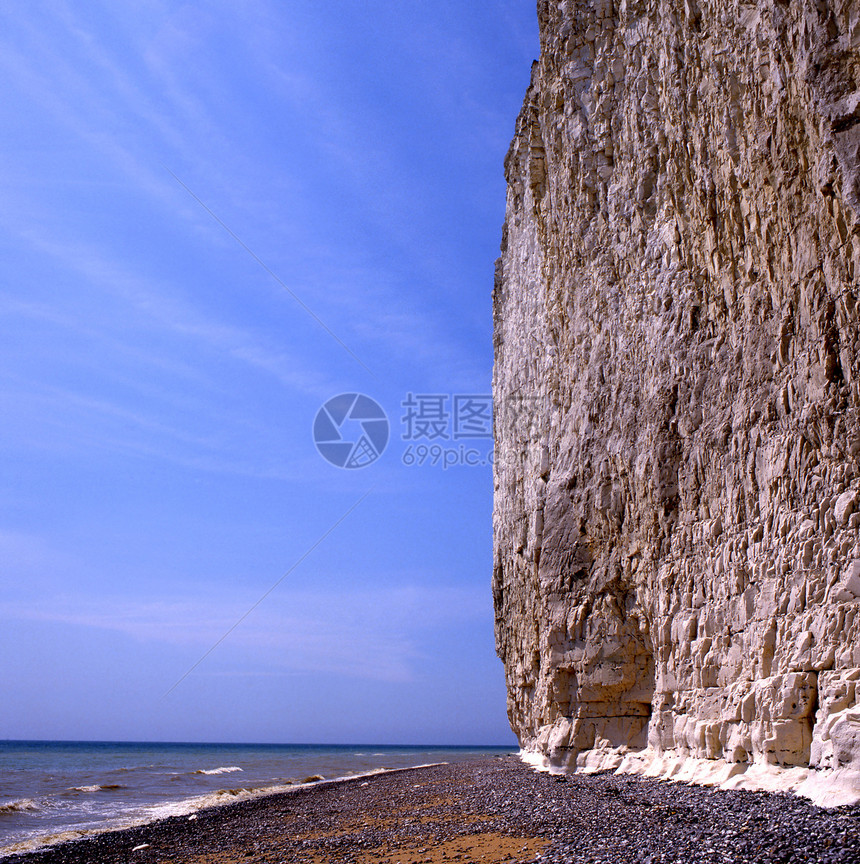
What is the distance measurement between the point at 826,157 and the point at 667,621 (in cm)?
832

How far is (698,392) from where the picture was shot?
12.5 metres

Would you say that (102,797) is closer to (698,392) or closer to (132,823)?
(132,823)

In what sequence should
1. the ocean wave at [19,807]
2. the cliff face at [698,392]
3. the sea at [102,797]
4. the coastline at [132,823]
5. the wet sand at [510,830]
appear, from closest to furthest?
the wet sand at [510,830] → the cliff face at [698,392] → the coastline at [132,823] → the sea at [102,797] → the ocean wave at [19,807]

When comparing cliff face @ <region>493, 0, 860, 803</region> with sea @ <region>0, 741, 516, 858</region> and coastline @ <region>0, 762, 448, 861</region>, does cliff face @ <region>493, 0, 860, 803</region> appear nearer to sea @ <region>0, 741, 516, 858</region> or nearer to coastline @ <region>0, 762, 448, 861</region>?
coastline @ <region>0, 762, 448, 861</region>

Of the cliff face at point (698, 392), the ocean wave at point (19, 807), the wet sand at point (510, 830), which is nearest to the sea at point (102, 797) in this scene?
the ocean wave at point (19, 807)

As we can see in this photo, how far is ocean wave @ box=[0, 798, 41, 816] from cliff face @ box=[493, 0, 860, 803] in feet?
47.3

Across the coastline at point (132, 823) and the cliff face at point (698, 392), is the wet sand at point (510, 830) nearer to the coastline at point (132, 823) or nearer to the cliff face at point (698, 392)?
the coastline at point (132, 823)

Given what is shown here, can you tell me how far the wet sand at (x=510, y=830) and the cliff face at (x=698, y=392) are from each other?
3.20 ft

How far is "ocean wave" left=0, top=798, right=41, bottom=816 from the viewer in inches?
738

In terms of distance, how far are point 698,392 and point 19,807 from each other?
21.1m

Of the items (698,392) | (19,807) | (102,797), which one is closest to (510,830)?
(698,392)

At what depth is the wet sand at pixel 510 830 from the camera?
259 inches

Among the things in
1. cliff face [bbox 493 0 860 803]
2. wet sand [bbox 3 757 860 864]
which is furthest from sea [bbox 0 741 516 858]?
cliff face [bbox 493 0 860 803]

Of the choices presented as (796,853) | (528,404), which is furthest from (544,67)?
(796,853)
